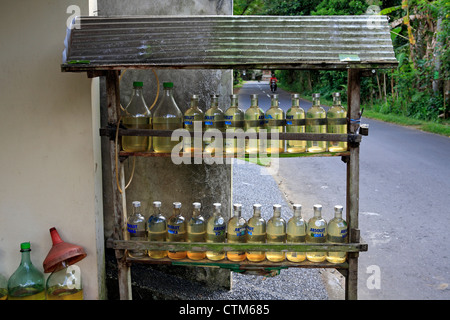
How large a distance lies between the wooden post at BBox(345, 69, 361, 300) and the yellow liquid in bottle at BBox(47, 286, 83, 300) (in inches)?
68.3

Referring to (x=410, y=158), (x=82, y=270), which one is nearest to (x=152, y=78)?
(x=82, y=270)

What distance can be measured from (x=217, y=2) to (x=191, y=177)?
138 cm

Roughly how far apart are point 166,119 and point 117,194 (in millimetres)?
556

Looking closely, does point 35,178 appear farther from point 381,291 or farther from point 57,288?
point 381,291

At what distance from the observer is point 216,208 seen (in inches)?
111

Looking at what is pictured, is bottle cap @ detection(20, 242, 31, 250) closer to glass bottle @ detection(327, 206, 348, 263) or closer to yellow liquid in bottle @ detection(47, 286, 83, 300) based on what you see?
yellow liquid in bottle @ detection(47, 286, 83, 300)

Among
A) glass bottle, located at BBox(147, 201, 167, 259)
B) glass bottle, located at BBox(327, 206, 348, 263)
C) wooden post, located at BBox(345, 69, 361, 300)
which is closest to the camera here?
wooden post, located at BBox(345, 69, 361, 300)

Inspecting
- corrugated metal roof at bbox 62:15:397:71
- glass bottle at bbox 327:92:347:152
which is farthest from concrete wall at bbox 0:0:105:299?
glass bottle at bbox 327:92:347:152

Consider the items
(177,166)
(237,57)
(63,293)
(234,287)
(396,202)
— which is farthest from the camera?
(396,202)

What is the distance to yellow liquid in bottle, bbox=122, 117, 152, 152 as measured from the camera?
2.81 meters

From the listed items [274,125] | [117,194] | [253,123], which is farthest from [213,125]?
[117,194]

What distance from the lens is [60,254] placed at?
2.82 meters

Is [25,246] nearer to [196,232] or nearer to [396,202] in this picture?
[196,232]
